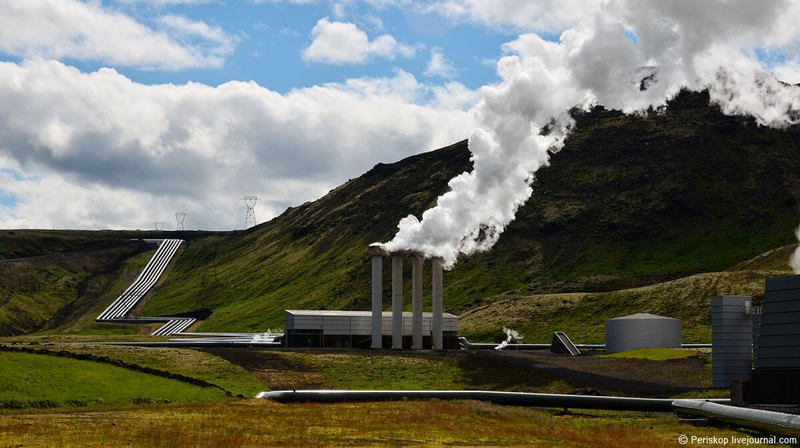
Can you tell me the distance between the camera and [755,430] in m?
45.7

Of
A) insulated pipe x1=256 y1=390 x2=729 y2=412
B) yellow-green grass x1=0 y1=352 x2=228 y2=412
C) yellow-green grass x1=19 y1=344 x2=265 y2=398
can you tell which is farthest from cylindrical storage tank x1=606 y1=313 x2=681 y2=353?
yellow-green grass x1=0 y1=352 x2=228 y2=412

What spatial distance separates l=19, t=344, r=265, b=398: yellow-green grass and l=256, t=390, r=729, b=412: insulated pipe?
322 inches

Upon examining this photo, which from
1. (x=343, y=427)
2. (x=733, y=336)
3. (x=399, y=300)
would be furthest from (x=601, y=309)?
(x=343, y=427)

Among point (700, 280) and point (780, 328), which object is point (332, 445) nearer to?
point (780, 328)

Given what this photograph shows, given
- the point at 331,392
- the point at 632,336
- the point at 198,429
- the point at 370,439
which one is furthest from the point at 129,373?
the point at 632,336

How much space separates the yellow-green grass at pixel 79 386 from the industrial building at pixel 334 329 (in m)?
46.8

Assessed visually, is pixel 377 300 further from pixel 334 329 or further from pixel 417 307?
pixel 334 329

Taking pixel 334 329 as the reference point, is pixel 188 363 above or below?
below

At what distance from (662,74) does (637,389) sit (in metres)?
26.2

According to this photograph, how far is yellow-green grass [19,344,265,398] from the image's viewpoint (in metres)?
71.4

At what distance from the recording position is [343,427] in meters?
46.0

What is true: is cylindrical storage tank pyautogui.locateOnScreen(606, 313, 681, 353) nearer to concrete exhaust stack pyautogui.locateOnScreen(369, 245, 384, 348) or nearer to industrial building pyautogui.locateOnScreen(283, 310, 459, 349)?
industrial building pyautogui.locateOnScreen(283, 310, 459, 349)

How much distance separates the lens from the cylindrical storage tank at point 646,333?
107125 mm

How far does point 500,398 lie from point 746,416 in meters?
20.6
